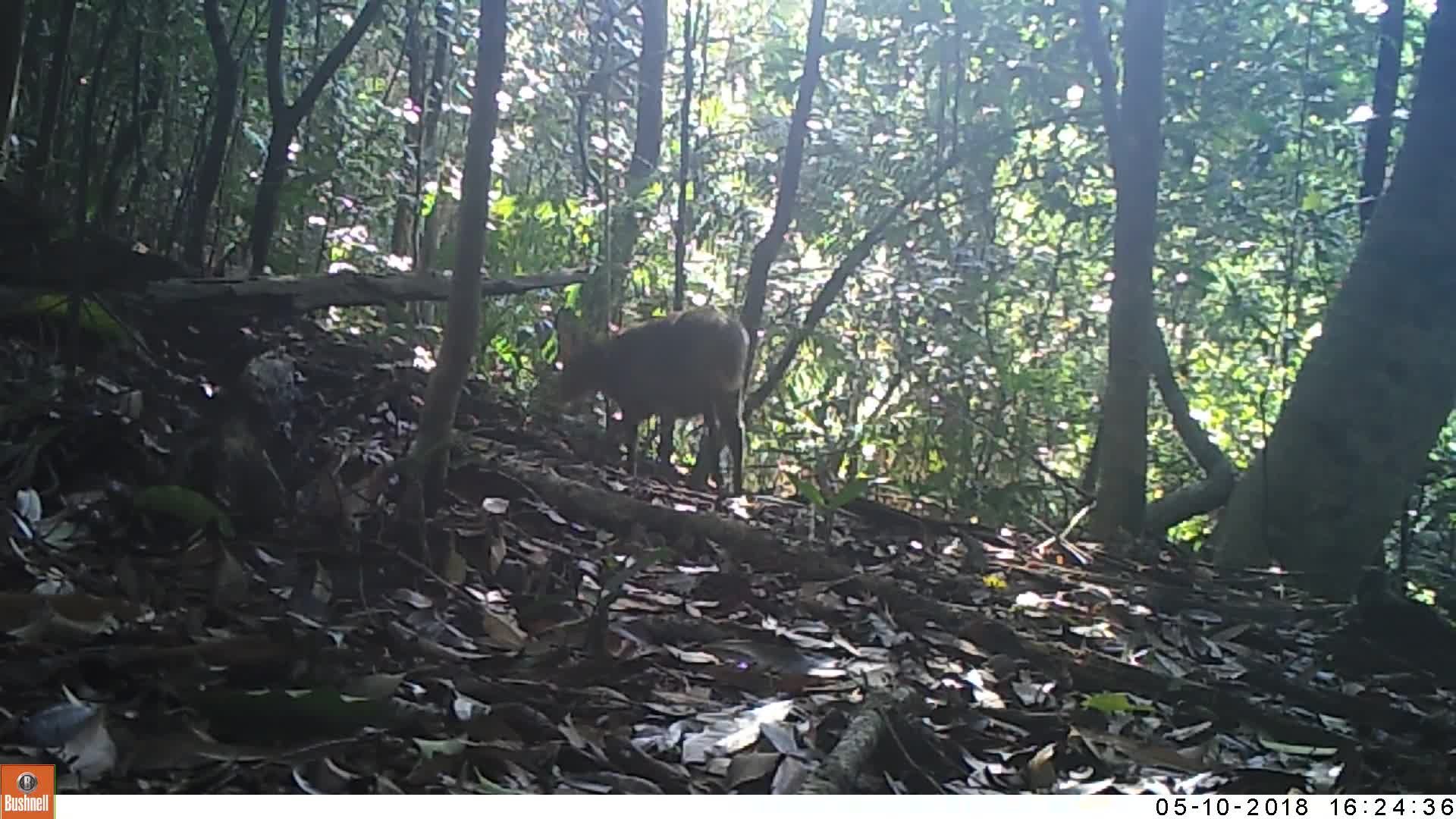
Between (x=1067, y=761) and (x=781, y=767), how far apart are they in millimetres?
461

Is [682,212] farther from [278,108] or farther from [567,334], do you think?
[278,108]

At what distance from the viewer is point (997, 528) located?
402 centimetres

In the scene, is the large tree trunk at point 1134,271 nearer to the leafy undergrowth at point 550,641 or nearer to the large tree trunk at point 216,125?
the leafy undergrowth at point 550,641

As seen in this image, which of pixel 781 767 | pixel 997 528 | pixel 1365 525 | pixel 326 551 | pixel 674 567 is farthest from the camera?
pixel 997 528

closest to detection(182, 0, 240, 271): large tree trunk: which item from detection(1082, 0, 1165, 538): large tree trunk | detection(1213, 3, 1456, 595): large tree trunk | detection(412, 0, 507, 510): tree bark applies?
detection(412, 0, 507, 510): tree bark

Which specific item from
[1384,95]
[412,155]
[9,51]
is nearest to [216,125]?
[9,51]

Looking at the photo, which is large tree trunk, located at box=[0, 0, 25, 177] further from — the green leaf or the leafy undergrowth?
the green leaf

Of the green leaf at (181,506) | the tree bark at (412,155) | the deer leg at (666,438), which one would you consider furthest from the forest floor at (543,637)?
the tree bark at (412,155)

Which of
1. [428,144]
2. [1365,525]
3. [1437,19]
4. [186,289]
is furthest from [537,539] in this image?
[428,144]

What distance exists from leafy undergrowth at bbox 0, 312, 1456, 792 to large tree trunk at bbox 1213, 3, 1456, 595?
423mm

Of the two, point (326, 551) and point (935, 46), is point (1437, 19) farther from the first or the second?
point (326, 551)

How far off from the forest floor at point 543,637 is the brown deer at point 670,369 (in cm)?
156

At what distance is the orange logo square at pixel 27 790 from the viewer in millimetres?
1419

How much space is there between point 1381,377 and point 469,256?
A: 2.56 meters
